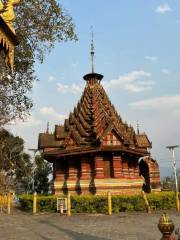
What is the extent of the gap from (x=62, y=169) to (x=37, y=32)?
48.9ft

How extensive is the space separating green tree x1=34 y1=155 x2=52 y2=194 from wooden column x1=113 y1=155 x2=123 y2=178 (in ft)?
89.9

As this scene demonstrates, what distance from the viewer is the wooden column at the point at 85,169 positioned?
1153 inches

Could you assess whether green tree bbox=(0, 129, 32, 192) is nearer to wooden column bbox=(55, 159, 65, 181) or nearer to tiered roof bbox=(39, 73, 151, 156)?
tiered roof bbox=(39, 73, 151, 156)

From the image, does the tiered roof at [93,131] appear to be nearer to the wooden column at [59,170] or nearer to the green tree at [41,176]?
the wooden column at [59,170]

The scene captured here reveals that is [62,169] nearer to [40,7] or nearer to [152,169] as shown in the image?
[152,169]

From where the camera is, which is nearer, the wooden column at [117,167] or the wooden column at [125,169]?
the wooden column at [117,167]

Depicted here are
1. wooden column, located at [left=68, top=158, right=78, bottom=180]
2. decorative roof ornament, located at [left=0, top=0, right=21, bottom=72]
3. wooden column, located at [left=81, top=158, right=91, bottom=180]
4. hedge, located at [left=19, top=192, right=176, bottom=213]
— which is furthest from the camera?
wooden column, located at [left=68, top=158, right=78, bottom=180]

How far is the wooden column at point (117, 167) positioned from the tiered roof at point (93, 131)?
3.29 feet

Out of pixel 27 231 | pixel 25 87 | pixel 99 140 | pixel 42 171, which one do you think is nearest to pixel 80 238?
pixel 27 231

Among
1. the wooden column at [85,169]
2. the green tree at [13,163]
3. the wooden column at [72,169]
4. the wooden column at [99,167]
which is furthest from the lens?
the green tree at [13,163]

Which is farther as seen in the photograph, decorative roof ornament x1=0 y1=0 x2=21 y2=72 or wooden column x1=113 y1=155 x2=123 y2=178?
wooden column x1=113 y1=155 x2=123 y2=178

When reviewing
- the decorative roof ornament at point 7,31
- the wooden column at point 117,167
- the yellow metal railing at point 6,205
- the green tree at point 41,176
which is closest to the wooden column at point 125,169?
the wooden column at point 117,167

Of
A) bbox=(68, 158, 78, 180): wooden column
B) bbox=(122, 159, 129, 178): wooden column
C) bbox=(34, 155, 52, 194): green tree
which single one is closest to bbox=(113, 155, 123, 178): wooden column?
bbox=(122, 159, 129, 178): wooden column

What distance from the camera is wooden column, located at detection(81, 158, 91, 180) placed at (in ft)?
96.1
